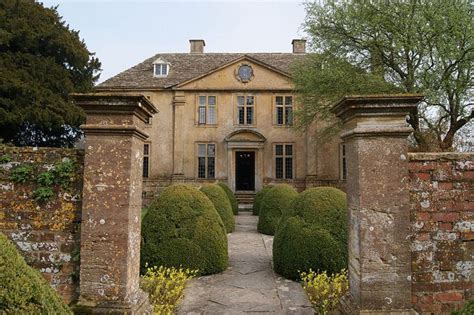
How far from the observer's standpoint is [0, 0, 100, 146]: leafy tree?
70.2 feet

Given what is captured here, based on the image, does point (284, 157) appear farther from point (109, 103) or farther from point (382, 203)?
point (109, 103)

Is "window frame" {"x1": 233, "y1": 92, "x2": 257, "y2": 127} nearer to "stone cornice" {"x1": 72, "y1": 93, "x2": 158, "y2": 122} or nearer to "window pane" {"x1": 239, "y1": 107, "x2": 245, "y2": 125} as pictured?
"window pane" {"x1": 239, "y1": 107, "x2": 245, "y2": 125}

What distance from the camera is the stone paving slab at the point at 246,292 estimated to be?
495 cm

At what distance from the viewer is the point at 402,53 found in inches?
660

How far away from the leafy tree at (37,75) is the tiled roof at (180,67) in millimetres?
2824

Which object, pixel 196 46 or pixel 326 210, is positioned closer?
pixel 326 210

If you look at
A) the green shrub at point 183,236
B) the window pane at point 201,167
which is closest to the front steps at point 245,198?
the window pane at point 201,167

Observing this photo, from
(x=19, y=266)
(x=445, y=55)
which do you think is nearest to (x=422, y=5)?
(x=445, y=55)

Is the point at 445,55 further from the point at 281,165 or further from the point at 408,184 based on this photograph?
the point at 408,184

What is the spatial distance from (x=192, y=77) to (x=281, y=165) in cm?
808

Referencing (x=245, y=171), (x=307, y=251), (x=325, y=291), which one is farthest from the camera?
(x=245, y=171)

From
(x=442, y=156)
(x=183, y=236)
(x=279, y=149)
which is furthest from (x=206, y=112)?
(x=442, y=156)

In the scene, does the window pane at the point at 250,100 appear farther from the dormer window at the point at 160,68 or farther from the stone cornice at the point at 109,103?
the stone cornice at the point at 109,103

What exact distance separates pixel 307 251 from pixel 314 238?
0.83 feet
